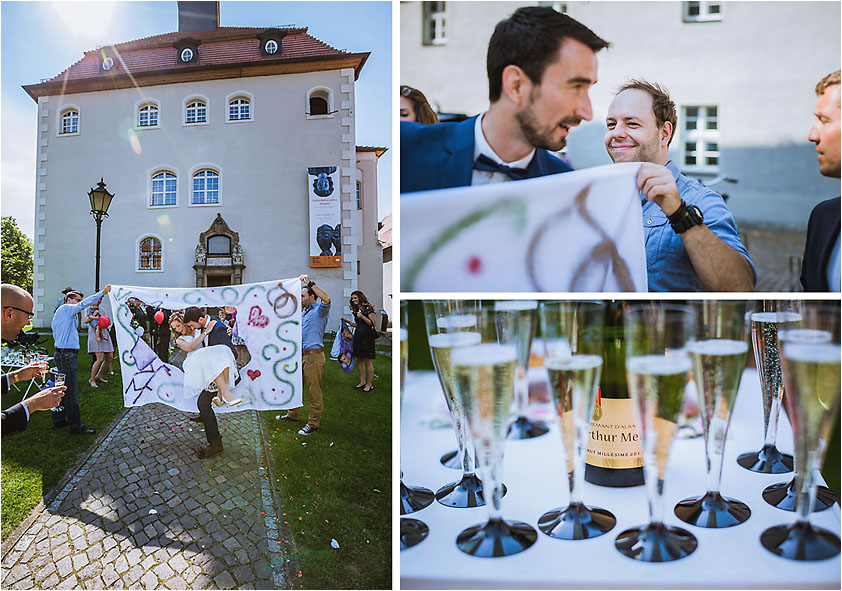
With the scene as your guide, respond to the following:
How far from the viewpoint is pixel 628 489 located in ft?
4.46

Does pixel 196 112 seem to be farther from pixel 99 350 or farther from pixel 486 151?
A: pixel 486 151

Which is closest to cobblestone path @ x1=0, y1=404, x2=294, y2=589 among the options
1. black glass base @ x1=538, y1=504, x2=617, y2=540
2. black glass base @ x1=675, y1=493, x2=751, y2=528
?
black glass base @ x1=538, y1=504, x2=617, y2=540

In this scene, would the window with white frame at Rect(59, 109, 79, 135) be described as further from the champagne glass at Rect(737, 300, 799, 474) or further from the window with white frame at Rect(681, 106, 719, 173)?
the champagne glass at Rect(737, 300, 799, 474)

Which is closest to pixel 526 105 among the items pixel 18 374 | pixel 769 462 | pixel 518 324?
pixel 518 324

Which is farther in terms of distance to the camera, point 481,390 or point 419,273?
point 419,273

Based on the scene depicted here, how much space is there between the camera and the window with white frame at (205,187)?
1803 mm

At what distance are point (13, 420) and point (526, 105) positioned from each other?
167cm

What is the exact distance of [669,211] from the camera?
4.86 ft

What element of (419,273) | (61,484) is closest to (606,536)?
(419,273)

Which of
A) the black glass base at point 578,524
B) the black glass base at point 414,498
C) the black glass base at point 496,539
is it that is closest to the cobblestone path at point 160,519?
the black glass base at point 414,498

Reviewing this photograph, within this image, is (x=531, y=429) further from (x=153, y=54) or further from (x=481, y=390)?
(x=153, y=54)

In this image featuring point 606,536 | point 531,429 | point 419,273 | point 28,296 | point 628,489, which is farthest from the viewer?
point 28,296

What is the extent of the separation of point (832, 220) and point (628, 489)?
0.89m

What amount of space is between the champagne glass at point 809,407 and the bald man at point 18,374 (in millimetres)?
1848
